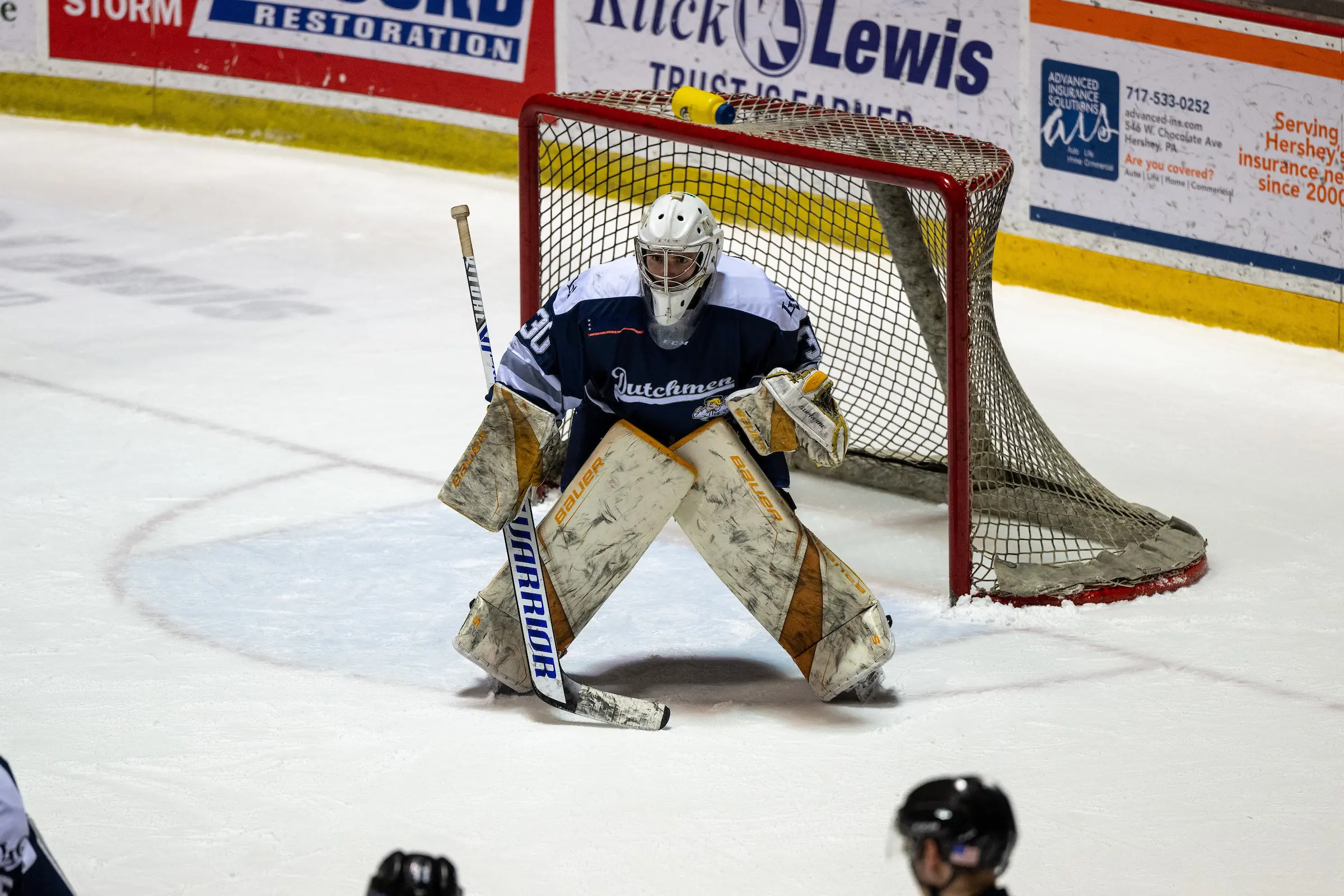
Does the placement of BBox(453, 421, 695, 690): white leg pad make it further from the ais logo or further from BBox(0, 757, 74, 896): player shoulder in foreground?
the ais logo

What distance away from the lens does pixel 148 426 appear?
6141 millimetres

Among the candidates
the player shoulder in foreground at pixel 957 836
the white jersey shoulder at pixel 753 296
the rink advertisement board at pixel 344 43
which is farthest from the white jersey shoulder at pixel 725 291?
the rink advertisement board at pixel 344 43

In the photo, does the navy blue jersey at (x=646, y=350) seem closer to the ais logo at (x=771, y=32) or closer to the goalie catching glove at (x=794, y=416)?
the goalie catching glove at (x=794, y=416)

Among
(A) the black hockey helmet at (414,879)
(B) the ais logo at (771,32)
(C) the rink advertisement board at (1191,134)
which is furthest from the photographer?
(B) the ais logo at (771,32)

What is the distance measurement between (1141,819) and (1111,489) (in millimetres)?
2216

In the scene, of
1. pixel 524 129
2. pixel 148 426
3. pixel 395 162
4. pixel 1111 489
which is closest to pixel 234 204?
pixel 395 162

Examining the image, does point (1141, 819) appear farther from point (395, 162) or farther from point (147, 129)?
point (147, 129)

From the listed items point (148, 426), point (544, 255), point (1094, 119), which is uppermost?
point (1094, 119)

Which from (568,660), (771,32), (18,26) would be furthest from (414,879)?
(18,26)

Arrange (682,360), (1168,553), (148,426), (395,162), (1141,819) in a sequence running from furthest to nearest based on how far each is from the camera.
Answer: (395,162) → (148,426) → (1168,553) → (682,360) → (1141,819)

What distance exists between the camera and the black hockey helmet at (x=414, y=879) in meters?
1.82

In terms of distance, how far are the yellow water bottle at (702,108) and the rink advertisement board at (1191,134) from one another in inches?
105

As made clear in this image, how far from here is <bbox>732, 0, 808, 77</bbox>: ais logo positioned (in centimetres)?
810

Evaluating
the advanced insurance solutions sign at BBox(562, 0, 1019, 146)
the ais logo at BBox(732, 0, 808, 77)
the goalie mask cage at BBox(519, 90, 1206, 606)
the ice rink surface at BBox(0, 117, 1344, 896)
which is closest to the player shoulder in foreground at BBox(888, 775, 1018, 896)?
the ice rink surface at BBox(0, 117, 1344, 896)
